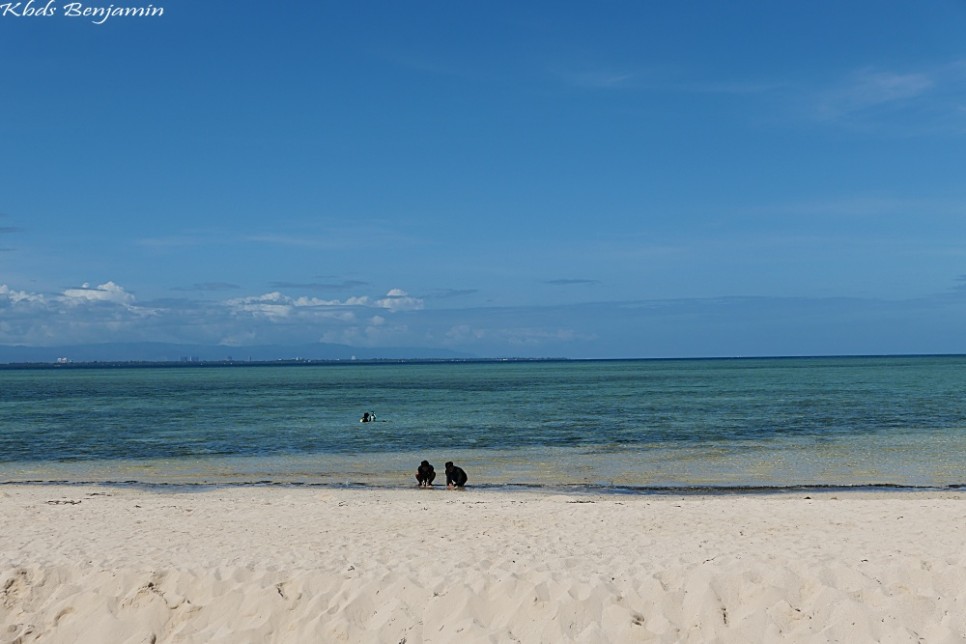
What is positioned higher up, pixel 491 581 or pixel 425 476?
pixel 491 581

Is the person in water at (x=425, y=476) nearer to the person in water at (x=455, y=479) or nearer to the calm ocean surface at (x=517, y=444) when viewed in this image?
the person in water at (x=455, y=479)

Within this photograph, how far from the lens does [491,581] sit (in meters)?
9.95

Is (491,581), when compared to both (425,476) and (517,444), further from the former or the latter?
(517,444)

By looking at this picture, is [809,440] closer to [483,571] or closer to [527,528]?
[527,528]

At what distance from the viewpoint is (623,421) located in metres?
45.3

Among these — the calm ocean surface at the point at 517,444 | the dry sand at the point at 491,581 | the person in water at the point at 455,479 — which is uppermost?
the dry sand at the point at 491,581

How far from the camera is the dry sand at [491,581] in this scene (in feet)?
29.4

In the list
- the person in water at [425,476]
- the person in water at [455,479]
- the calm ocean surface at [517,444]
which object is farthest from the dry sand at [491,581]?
the calm ocean surface at [517,444]

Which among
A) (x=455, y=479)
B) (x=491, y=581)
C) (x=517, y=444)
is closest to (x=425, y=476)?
(x=455, y=479)

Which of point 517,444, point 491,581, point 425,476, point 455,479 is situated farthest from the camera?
point 517,444

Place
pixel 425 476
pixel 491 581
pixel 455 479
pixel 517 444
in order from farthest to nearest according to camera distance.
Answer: pixel 517 444 < pixel 425 476 < pixel 455 479 < pixel 491 581

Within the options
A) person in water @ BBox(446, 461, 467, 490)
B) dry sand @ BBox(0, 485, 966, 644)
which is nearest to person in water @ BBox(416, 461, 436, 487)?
person in water @ BBox(446, 461, 467, 490)

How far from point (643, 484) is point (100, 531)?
14548 mm

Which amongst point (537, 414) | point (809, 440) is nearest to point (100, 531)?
point (809, 440)
